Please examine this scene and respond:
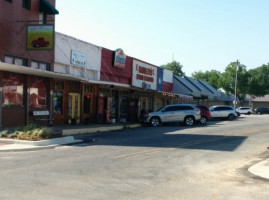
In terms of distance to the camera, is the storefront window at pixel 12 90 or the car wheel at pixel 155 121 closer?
the storefront window at pixel 12 90

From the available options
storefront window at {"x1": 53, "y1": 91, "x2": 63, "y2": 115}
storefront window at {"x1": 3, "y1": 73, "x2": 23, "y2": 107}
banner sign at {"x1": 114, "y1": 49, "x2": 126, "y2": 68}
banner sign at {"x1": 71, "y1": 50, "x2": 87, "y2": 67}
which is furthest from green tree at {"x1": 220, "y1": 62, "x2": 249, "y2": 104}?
storefront window at {"x1": 3, "y1": 73, "x2": 23, "y2": 107}

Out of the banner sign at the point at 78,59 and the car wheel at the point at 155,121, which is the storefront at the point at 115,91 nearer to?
the banner sign at the point at 78,59

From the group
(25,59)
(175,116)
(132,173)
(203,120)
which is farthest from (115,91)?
(132,173)

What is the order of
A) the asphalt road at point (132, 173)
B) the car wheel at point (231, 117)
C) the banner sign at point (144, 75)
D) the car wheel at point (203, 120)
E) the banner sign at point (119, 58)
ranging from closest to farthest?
the asphalt road at point (132, 173) → the banner sign at point (119, 58) → the car wheel at point (203, 120) → the banner sign at point (144, 75) → the car wheel at point (231, 117)

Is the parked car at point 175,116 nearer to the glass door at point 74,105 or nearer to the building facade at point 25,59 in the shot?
the glass door at point 74,105

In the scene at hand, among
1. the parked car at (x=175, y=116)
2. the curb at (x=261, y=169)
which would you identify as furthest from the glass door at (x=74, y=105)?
the curb at (x=261, y=169)

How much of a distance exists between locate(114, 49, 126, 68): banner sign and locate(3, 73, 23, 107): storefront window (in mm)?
11794

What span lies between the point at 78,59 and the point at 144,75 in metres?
13.3

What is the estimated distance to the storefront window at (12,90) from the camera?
68.4 feet

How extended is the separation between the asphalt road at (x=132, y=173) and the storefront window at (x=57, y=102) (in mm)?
10240

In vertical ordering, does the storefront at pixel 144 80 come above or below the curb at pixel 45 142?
above

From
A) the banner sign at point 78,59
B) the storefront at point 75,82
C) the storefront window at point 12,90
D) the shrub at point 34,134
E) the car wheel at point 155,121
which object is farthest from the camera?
the car wheel at point 155,121

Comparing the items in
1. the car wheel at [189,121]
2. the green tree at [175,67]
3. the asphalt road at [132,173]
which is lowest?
the asphalt road at [132,173]

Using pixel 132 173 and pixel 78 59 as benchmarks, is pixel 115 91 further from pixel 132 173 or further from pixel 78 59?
pixel 132 173
